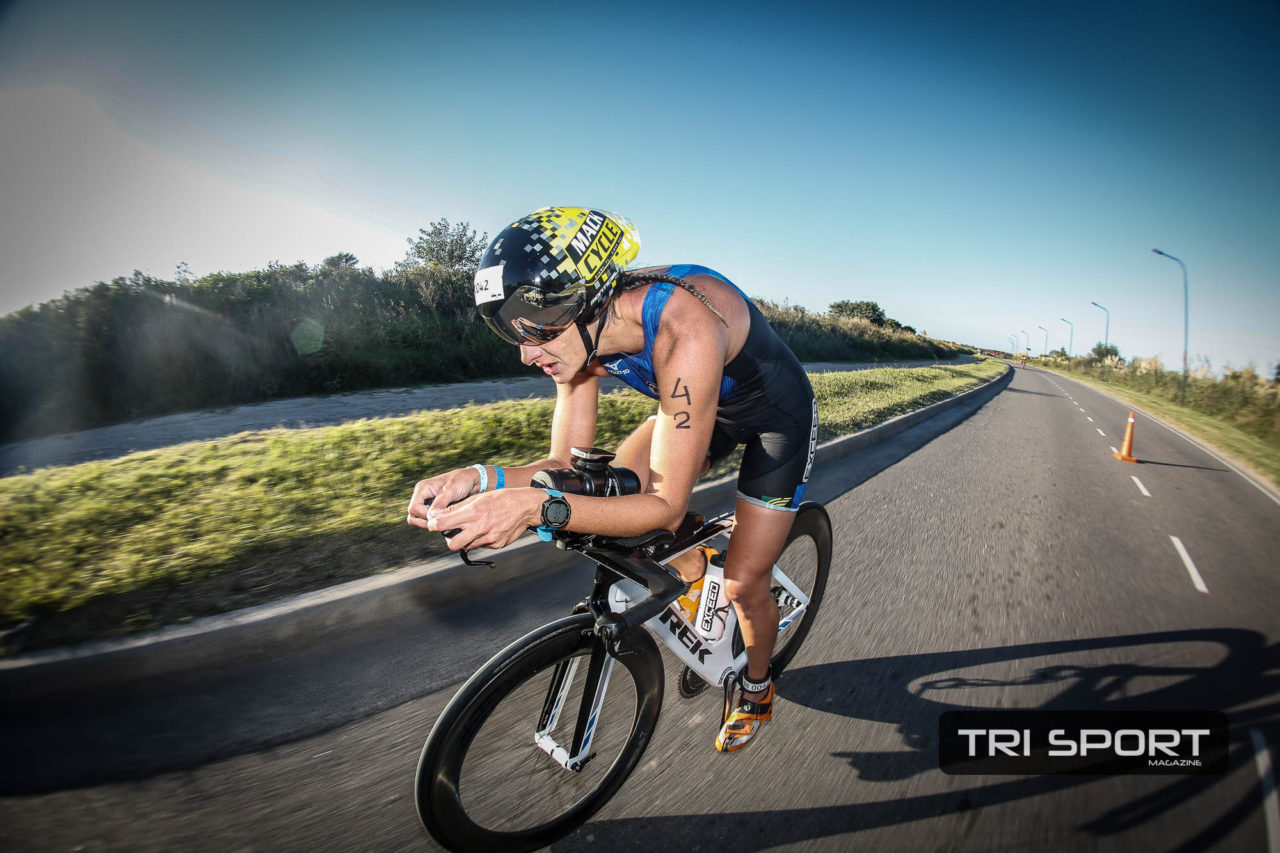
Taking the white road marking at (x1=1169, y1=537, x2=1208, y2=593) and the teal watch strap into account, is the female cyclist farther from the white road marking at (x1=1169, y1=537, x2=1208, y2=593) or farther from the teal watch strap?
the white road marking at (x1=1169, y1=537, x2=1208, y2=593)

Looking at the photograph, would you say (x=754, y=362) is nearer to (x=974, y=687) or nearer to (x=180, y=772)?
(x=974, y=687)

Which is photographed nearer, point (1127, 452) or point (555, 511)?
point (555, 511)

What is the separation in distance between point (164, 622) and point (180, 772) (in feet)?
2.86

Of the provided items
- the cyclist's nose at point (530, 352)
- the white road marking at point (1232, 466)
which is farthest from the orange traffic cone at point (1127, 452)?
the cyclist's nose at point (530, 352)

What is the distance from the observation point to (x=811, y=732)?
8.11ft

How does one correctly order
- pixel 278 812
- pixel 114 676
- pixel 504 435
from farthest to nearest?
1. pixel 504 435
2. pixel 114 676
3. pixel 278 812

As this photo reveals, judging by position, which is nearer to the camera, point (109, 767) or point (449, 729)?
point (449, 729)

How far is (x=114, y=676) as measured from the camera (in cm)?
234

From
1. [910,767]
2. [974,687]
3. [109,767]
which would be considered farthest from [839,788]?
[109,767]

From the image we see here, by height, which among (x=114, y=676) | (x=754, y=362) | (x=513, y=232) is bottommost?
(x=114, y=676)

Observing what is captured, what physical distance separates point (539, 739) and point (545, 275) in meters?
1.63

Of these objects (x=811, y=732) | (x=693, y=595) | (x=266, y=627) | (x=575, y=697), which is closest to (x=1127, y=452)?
(x=811, y=732)

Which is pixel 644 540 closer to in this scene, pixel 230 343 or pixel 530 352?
pixel 530 352

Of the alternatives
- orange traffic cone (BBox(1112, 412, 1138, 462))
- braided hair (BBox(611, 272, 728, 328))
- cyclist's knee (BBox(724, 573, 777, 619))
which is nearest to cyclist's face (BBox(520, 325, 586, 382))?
braided hair (BBox(611, 272, 728, 328))
